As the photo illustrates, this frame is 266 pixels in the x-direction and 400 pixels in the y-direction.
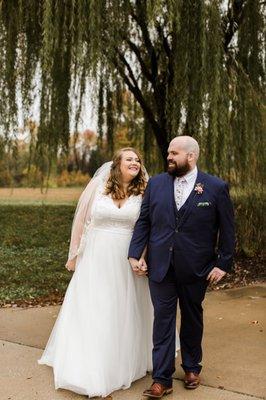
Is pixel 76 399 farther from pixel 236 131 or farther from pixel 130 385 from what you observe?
pixel 236 131

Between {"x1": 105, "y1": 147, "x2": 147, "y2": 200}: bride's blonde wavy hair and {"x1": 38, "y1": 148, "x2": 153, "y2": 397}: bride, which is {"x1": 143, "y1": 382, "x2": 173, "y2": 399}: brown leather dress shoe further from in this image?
{"x1": 105, "y1": 147, "x2": 147, "y2": 200}: bride's blonde wavy hair

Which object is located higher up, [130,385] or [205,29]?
[205,29]

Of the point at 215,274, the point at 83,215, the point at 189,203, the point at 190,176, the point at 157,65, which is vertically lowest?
the point at 215,274

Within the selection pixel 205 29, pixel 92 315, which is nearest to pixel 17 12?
pixel 205 29

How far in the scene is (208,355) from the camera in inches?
173

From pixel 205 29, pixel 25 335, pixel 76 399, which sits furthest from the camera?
pixel 205 29

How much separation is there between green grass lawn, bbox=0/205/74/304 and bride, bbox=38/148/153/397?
2836 mm

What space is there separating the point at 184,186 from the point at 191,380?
1.19 meters

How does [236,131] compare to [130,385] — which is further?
[236,131]

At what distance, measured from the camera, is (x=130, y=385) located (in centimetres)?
380

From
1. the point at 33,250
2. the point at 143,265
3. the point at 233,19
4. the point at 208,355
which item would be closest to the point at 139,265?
the point at 143,265

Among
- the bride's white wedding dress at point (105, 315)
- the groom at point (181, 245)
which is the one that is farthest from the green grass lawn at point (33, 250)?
the groom at point (181, 245)

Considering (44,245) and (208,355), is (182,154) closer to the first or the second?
(208,355)

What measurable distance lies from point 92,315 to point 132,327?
0.89 feet
